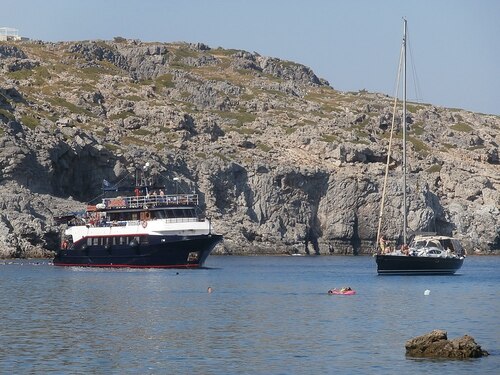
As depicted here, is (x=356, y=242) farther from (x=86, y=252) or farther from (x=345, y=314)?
(x=345, y=314)

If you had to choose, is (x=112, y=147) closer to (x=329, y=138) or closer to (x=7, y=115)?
(x=7, y=115)

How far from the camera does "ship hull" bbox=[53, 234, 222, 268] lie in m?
102

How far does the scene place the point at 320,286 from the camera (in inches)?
3189

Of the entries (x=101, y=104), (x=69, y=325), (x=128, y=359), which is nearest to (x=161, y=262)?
(x=69, y=325)

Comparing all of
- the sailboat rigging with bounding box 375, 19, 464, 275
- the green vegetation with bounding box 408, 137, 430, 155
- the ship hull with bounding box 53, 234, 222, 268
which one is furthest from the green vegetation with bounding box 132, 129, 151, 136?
the sailboat rigging with bounding box 375, 19, 464, 275

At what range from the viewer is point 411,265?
89.5 m

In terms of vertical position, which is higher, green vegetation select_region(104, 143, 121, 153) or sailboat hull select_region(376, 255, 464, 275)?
green vegetation select_region(104, 143, 121, 153)

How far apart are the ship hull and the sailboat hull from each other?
18.6m

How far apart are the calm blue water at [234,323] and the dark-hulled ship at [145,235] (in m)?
10.4

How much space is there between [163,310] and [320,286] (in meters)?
23.1

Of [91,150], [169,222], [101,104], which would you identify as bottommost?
[169,222]

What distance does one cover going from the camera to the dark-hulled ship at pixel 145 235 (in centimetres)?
10138

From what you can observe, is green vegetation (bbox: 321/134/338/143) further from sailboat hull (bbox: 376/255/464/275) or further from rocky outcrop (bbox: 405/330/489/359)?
rocky outcrop (bbox: 405/330/489/359)

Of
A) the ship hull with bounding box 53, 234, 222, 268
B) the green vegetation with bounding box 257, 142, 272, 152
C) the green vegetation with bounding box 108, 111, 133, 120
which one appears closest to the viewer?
the ship hull with bounding box 53, 234, 222, 268
